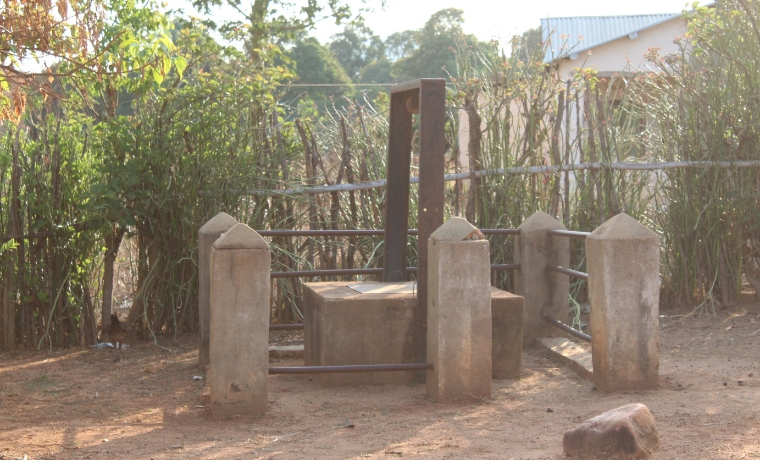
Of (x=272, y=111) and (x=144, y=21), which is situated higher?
(x=144, y=21)

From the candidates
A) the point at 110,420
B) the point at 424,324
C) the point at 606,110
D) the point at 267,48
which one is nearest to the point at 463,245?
the point at 424,324

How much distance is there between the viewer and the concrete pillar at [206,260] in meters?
5.38

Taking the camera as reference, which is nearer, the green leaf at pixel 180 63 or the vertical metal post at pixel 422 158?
the vertical metal post at pixel 422 158

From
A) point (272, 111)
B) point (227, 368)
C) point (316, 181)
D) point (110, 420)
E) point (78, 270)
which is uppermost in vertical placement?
point (272, 111)

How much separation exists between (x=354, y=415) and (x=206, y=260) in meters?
1.74

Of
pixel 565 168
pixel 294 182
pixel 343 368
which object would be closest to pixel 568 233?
pixel 565 168

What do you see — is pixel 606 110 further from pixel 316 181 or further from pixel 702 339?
pixel 316 181

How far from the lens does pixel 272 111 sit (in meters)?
7.00

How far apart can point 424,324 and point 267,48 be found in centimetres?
436

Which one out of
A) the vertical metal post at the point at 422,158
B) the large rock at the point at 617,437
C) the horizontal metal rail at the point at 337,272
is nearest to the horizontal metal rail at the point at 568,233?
the horizontal metal rail at the point at 337,272

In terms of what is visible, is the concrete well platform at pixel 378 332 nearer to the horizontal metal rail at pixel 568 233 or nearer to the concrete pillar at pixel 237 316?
the horizontal metal rail at pixel 568 233

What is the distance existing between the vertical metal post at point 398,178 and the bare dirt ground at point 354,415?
3.25 feet

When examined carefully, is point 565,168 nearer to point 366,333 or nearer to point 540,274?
point 540,274

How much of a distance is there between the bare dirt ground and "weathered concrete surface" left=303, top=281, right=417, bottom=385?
0.12 metres
